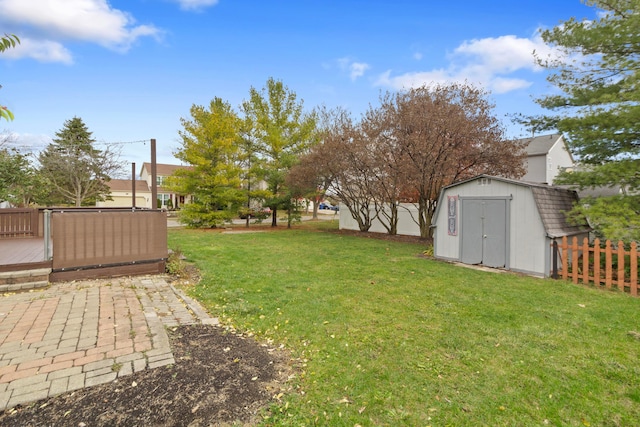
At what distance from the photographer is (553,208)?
6949 millimetres

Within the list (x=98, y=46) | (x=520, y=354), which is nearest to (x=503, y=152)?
(x=520, y=354)

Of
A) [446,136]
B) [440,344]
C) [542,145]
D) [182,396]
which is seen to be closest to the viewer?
[182,396]

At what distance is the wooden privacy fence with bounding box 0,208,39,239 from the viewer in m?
9.13

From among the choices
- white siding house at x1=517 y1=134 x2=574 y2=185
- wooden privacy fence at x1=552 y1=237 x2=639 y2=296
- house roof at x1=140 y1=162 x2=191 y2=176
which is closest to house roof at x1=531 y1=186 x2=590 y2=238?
wooden privacy fence at x1=552 y1=237 x2=639 y2=296

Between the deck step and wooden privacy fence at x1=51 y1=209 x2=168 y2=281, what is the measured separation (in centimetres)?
16

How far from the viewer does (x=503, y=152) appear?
10.4 m

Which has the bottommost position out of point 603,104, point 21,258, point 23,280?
point 23,280

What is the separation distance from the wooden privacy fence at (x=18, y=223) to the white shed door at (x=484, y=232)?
12918 millimetres

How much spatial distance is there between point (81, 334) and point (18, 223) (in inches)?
358

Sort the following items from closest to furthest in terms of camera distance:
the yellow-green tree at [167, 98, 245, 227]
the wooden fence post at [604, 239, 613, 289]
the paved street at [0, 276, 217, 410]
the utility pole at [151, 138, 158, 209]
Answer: the paved street at [0, 276, 217, 410]
the wooden fence post at [604, 239, 613, 289]
the utility pole at [151, 138, 158, 209]
the yellow-green tree at [167, 98, 245, 227]

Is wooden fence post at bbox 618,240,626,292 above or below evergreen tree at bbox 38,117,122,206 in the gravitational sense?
below

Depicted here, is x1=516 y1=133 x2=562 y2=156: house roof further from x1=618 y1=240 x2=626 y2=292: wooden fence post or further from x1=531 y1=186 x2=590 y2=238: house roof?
x1=618 y1=240 x2=626 y2=292: wooden fence post

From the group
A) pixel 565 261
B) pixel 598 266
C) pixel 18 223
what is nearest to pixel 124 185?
pixel 18 223

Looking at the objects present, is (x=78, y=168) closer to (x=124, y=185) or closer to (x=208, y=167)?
Answer: (x=208, y=167)
